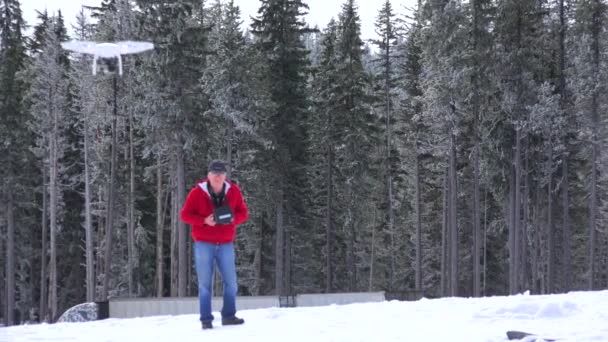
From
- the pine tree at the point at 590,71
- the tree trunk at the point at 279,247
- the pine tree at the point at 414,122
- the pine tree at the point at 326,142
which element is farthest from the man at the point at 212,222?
the pine tree at the point at 590,71

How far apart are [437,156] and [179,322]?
2937cm

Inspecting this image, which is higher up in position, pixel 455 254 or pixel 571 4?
pixel 571 4

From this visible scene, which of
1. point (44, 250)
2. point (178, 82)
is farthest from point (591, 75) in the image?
point (44, 250)

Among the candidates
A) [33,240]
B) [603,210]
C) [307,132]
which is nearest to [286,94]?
[307,132]

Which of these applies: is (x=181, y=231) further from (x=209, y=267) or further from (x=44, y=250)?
(x=209, y=267)

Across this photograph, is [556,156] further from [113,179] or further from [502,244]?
[113,179]

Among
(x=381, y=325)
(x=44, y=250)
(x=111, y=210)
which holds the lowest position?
(x=44, y=250)

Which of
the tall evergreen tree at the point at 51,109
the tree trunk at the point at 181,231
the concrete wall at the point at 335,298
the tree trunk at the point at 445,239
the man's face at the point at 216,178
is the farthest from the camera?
the tree trunk at the point at 445,239

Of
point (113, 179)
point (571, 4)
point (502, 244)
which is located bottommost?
point (502, 244)

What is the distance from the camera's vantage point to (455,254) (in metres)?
31.5

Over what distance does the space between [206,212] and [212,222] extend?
0.19 meters

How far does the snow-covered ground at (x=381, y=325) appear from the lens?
7.46 m

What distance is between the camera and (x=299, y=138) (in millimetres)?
34562

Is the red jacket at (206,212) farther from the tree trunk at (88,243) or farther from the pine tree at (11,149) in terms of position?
the pine tree at (11,149)
